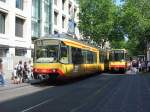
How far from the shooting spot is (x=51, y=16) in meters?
56.8

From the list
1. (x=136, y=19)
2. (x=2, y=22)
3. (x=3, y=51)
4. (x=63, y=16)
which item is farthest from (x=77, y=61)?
(x=136, y=19)

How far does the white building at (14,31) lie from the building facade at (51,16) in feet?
9.67

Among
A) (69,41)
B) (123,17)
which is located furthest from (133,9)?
(69,41)

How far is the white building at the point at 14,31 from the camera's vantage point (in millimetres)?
38828

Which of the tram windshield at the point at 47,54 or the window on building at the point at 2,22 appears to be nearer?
the tram windshield at the point at 47,54

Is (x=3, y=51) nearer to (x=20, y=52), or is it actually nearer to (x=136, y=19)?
(x=20, y=52)

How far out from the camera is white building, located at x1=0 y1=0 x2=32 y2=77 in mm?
38828

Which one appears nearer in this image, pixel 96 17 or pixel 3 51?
pixel 3 51

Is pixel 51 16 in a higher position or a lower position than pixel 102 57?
higher

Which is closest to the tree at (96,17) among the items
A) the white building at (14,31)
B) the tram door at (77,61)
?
the white building at (14,31)

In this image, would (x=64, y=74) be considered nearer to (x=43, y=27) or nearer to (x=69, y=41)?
(x=69, y=41)

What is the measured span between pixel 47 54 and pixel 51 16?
2823 cm

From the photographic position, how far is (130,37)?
86.8 m

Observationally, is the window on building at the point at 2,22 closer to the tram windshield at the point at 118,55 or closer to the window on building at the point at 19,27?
the window on building at the point at 19,27
